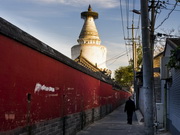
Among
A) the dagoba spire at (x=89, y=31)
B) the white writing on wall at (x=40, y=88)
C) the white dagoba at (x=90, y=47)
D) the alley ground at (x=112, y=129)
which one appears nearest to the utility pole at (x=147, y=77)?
the white writing on wall at (x=40, y=88)

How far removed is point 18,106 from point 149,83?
3.67 meters

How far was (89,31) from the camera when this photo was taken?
237 feet

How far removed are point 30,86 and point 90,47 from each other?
63359mm

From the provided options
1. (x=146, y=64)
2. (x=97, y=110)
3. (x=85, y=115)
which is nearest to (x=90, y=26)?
(x=97, y=110)

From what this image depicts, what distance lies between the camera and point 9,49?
278 inches

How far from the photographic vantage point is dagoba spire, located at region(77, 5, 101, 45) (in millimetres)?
71812

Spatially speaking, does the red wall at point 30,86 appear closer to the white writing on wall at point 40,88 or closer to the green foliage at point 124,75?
the white writing on wall at point 40,88

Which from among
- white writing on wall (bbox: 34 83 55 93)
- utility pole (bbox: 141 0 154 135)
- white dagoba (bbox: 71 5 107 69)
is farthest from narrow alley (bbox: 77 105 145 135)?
white dagoba (bbox: 71 5 107 69)

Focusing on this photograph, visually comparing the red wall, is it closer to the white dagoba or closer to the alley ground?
the alley ground

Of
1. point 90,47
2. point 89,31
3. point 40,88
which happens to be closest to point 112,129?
point 40,88

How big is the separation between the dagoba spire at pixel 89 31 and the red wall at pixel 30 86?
58.3m

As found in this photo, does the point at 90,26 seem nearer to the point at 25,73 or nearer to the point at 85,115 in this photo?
the point at 85,115

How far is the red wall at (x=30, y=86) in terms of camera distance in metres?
6.82

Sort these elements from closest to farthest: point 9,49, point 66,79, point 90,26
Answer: point 9,49, point 66,79, point 90,26
